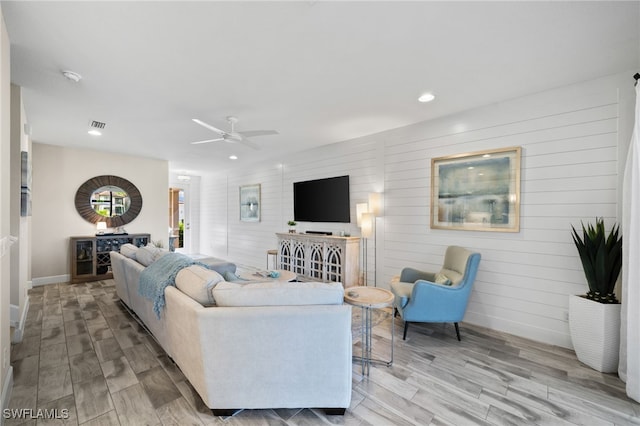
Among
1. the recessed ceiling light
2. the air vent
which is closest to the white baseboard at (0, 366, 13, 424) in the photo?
the air vent

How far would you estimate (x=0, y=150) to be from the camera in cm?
170

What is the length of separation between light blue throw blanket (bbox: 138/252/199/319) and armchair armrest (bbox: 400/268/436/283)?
2.45 meters

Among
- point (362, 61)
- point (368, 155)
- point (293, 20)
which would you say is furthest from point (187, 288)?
point (368, 155)

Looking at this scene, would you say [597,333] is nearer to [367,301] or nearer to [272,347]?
[367,301]

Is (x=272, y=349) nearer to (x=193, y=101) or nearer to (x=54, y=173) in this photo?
(x=193, y=101)

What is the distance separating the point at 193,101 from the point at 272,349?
2.68 metres

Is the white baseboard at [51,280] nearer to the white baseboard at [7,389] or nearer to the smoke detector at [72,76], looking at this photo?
the white baseboard at [7,389]

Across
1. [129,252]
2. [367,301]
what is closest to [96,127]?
[129,252]

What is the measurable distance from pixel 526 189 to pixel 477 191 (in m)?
0.46

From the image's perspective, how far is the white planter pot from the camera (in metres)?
2.27

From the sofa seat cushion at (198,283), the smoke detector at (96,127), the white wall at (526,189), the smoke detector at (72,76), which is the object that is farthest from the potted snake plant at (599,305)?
the smoke detector at (96,127)

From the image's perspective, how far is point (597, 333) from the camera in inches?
91.1

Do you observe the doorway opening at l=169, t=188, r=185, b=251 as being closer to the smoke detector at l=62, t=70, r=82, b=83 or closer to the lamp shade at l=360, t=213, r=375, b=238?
the smoke detector at l=62, t=70, r=82, b=83

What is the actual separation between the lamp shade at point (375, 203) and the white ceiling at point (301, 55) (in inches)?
45.0
